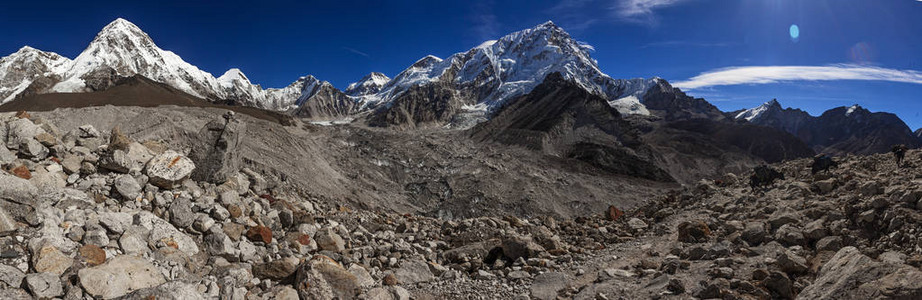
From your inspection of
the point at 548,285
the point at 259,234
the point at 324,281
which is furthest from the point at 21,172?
the point at 548,285

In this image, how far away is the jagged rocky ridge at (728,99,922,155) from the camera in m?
112

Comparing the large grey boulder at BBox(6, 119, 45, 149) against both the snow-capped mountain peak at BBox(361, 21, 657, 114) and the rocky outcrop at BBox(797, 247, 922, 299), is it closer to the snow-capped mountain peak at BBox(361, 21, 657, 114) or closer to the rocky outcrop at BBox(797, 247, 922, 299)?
the rocky outcrop at BBox(797, 247, 922, 299)

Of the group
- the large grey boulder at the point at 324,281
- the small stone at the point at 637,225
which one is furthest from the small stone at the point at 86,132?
the small stone at the point at 637,225

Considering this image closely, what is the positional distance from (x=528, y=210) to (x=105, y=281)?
1034 inches

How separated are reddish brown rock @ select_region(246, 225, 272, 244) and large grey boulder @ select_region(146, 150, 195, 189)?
1.76 m

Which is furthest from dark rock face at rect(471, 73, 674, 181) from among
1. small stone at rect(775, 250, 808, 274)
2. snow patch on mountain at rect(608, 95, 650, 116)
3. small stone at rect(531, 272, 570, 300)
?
snow patch on mountain at rect(608, 95, 650, 116)

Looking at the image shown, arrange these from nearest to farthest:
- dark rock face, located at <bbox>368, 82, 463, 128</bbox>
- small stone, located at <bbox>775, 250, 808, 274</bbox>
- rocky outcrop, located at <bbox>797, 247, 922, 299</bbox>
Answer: rocky outcrop, located at <bbox>797, 247, 922, 299</bbox>
small stone, located at <bbox>775, 250, 808, 274</bbox>
dark rock face, located at <bbox>368, 82, 463, 128</bbox>

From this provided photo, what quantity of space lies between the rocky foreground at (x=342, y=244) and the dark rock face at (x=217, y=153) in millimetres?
41

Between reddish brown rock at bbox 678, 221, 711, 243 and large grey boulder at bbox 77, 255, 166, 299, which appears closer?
large grey boulder at bbox 77, 255, 166, 299

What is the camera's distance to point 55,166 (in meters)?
6.72

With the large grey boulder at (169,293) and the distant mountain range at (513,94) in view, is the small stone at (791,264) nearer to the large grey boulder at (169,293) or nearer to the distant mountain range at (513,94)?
the large grey boulder at (169,293)

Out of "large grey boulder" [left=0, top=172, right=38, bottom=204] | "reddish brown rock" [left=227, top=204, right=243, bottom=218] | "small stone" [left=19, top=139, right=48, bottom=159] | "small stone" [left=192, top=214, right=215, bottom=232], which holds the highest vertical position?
"small stone" [left=19, top=139, right=48, bottom=159]

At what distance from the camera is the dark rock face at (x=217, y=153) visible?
884 cm

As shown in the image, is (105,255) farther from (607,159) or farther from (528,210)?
(607,159)
